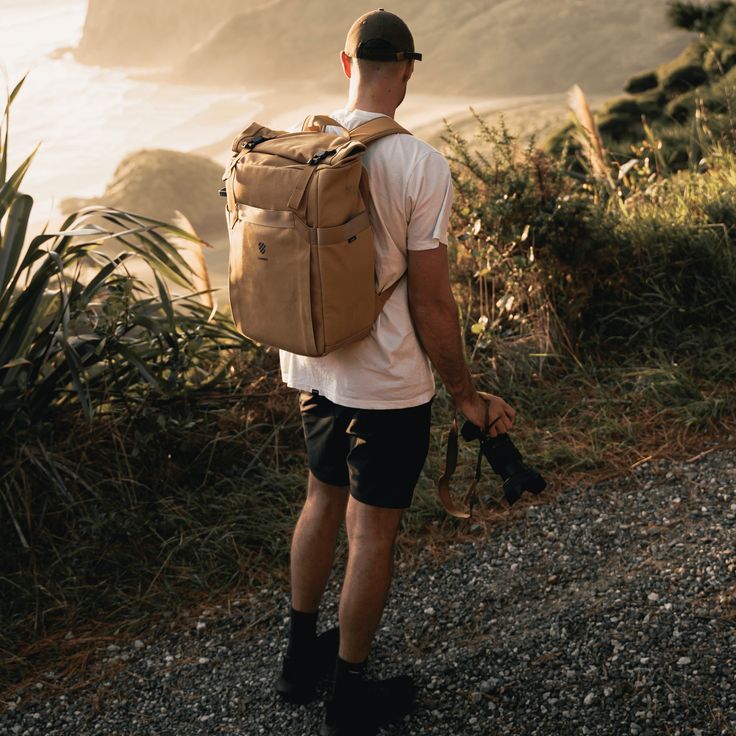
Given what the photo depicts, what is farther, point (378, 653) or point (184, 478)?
point (184, 478)

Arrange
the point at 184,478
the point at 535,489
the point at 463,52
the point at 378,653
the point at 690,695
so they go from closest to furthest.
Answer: the point at 535,489, the point at 690,695, the point at 378,653, the point at 184,478, the point at 463,52

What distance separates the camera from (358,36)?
6.55 ft

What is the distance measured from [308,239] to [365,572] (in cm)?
85

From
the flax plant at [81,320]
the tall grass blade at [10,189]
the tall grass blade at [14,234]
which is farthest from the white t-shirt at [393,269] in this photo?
the tall grass blade at [10,189]

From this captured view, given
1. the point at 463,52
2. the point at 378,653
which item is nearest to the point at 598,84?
the point at 463,52

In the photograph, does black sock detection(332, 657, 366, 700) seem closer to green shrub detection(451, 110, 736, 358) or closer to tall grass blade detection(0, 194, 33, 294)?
tall grass blade detection(0, 194, 33, 294)

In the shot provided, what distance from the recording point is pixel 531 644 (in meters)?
2.59

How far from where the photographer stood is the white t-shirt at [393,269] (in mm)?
1931

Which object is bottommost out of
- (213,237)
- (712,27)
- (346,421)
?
(213,237)

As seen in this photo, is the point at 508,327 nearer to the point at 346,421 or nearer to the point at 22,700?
the point at 346,421

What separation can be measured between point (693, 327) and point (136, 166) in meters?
10.5

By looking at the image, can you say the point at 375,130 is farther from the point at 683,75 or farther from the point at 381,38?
the point at 683,75

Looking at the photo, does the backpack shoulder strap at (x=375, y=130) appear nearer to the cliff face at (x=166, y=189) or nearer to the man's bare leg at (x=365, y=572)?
the man's bare leg at (x=365, y=572)

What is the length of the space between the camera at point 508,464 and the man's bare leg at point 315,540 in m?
0.41
